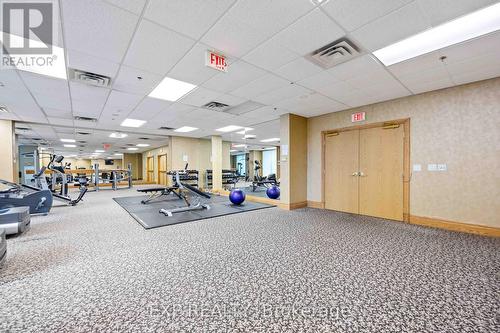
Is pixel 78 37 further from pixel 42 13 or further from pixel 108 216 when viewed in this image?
pixel 108 216

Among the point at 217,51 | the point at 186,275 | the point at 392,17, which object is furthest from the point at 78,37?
the point at 392,17

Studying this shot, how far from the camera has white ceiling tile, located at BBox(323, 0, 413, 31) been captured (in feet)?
6.32

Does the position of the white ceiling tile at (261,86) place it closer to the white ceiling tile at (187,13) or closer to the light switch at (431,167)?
the white ceiling tile at (187,13)

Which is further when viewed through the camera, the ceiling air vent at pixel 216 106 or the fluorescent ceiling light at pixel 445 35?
the ceiling air vent at pixel 216 106

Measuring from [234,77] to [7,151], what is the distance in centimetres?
772

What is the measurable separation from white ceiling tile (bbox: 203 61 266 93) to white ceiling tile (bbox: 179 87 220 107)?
0.73 feet

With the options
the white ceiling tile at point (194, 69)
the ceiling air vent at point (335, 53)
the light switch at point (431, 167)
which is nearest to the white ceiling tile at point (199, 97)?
the white ceiling tile at point (194, 69)

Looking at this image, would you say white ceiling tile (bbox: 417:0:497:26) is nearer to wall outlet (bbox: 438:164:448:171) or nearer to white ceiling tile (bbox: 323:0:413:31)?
white ceiling tile (bbox: 323:0:413:31)

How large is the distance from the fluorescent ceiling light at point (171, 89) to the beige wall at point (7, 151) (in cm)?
559

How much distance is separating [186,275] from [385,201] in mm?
4558

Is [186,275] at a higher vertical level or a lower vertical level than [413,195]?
lower

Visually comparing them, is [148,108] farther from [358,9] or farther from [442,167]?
[442,167]

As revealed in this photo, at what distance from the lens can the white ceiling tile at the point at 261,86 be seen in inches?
141

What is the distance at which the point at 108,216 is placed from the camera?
183 inches
